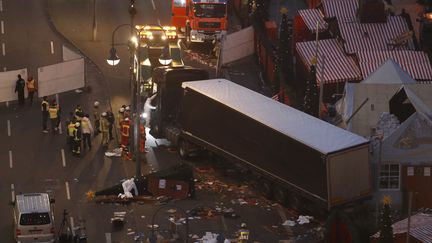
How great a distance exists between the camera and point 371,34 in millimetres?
68875

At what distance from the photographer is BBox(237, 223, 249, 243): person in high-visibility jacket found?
47891mm

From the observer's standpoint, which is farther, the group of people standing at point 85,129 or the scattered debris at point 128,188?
the group of people standing at point 85,129

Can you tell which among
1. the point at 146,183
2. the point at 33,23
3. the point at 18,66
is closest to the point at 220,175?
the point at 146,183

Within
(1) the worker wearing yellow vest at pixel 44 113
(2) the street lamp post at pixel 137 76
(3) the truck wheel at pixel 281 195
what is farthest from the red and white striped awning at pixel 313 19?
(3) the truck wheel at pixel 281 195

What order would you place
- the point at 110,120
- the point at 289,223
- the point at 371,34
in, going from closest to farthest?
the point at 289,223 → the point at 110,120 → the point at 371,34

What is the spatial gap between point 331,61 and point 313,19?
19.9ft

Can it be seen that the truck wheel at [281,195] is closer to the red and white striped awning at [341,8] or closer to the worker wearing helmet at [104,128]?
the worker wearing helmet at [104,128]

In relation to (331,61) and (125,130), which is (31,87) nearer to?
(125,130)

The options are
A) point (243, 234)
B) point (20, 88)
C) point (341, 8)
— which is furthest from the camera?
point (341, 8)

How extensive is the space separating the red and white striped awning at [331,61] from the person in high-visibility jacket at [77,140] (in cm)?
1296

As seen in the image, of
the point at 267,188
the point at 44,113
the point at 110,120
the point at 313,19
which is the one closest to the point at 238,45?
the point at 313,19

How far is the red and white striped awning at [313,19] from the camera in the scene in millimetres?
71125

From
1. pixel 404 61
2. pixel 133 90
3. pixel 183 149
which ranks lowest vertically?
pixel 183 149

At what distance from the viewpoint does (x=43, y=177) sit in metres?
54.5
